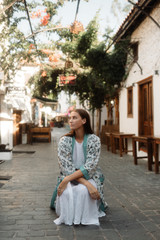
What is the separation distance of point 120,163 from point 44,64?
7.80m

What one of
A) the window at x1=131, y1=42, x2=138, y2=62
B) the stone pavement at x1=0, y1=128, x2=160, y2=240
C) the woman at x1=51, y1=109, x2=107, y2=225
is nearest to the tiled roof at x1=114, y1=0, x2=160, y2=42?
the window at x1=131, y1=42, x2=138, y2=62

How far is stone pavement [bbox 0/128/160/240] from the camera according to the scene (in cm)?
339

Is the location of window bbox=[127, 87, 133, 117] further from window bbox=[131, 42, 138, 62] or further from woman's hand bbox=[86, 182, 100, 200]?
woman's hand bbox=[86, 182, 100, 200]

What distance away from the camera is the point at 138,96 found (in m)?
10.9

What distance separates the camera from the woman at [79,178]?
3684mm

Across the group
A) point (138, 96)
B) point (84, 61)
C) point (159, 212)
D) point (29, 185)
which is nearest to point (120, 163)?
point (138, 96)

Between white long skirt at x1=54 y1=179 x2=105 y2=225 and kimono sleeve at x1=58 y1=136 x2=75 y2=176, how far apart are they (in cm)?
23

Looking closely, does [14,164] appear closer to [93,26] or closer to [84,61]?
[84,61]

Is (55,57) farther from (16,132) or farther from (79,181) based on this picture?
(79,181)

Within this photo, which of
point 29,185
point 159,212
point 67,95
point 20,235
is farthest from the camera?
point 67,95

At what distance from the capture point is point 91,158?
3.88 meters

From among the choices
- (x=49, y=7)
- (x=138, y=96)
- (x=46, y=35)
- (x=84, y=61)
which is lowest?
(x=138, y=96)

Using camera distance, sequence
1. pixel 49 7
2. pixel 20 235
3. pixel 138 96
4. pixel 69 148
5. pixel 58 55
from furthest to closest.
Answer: pixel 58 55 → pixel 49 7 → pixel 138 96 → pixel 69 148 → pixel 20 235

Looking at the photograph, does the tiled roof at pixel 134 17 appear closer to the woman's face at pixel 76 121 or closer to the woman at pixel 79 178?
the woman's face at pixel 76 121
